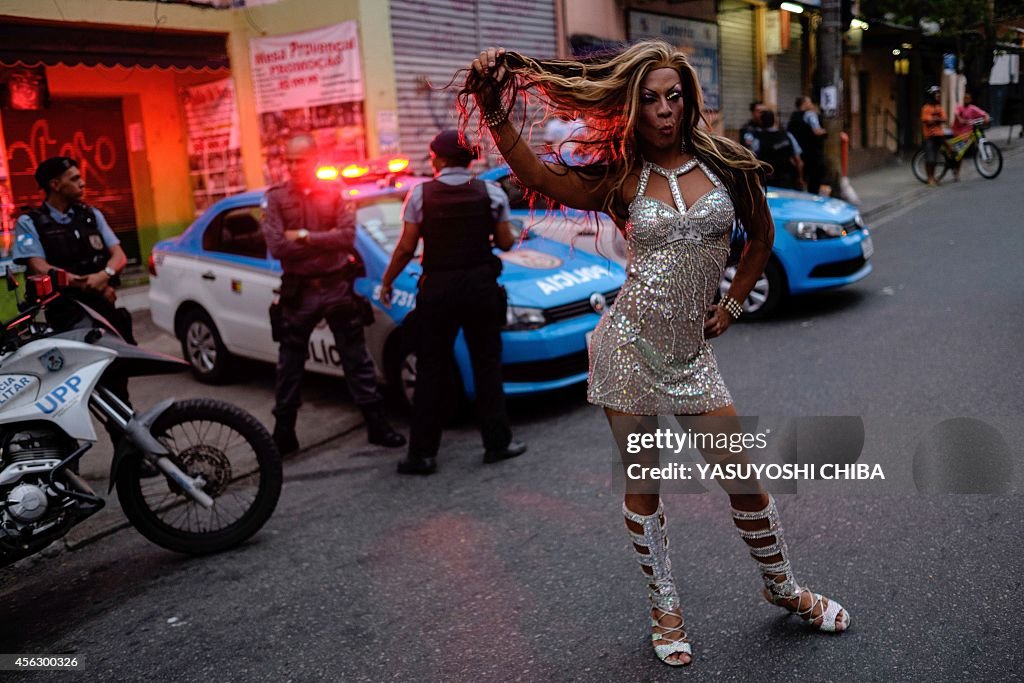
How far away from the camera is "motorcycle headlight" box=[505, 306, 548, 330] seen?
602 cm

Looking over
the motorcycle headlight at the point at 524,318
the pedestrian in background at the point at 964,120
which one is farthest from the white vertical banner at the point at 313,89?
the pedestrian in background at the point at 964,120

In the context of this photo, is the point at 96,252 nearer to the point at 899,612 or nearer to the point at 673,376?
the point at 673,376

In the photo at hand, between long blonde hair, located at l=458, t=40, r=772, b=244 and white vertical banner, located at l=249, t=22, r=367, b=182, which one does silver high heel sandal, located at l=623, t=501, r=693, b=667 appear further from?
white vertical banner, located at l=249, t=22, r=367, b=182

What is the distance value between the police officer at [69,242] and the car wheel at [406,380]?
66.0 inches

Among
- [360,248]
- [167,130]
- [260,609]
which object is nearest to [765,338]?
[360,248]

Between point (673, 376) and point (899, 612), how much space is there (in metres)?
1.18

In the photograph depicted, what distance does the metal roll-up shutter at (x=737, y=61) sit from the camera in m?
19.9

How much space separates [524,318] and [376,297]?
1.03m

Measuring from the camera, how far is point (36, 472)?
3.74m

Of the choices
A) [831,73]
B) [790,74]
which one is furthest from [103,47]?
[790,74]

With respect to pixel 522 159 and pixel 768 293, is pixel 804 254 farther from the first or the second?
pixel 522 159

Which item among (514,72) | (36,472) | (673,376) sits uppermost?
(514,72)

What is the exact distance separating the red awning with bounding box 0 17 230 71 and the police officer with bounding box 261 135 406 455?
18.0 ft

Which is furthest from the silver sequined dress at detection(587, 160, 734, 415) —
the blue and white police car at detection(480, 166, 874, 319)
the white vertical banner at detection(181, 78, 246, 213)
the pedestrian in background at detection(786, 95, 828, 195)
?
the pedestrian in background at detection(786, 95, 828, 195)
